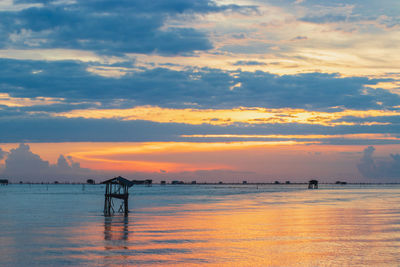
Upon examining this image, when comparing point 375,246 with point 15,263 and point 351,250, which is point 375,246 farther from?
point 15,263

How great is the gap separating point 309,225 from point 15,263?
26.8 meters

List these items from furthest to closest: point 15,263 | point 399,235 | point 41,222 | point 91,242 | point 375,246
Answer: point 41,222 → point 399,235 → point 91,242 → point 375,246 → point 15,263

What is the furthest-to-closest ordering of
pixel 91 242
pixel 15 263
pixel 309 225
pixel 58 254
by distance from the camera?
1. pixel 309 225
2. pixel 91 242
3. pixel 58 254
4. pixel 15 263

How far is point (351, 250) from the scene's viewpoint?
29.9m

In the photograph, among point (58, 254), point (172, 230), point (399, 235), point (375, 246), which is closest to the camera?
point (58, 254)

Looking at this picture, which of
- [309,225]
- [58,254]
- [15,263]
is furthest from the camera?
[309,225]

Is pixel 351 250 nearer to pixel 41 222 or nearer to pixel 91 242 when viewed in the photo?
pixel 91 242

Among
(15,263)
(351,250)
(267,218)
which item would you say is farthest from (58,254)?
(267,218)

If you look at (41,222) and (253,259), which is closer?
(253,259)

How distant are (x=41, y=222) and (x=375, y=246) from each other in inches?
1300

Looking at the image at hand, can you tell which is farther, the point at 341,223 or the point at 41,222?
the point at 41,222

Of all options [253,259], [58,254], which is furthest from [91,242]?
[253,259]

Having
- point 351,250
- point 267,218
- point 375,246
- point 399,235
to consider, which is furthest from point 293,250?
point 267,218

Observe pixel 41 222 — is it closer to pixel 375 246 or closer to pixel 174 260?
pixel 174 260
